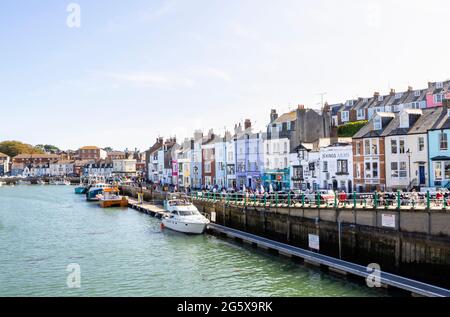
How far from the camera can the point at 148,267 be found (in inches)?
1045

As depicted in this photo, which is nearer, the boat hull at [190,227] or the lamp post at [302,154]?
the boat hull at [190,227]

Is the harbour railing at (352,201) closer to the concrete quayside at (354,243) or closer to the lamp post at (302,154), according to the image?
the concrete quayside at (354,243)

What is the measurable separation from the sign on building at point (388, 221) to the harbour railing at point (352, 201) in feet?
1.55

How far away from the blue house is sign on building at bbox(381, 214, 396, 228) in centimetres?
1212

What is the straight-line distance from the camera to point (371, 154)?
3931 centimetres

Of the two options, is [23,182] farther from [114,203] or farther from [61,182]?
[114,203]

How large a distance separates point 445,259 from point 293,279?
701 cm

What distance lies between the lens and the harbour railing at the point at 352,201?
2203 cm

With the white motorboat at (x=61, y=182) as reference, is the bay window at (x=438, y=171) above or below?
above

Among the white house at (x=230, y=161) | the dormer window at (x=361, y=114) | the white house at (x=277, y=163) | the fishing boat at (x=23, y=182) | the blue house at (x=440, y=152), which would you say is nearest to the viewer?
the blue house at (x=440, y=152)

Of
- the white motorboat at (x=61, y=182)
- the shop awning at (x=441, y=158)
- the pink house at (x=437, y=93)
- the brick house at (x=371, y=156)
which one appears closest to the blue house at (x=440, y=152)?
the shop awning at (x=441, y=158)

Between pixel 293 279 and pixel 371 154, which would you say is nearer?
pixel 293 279
